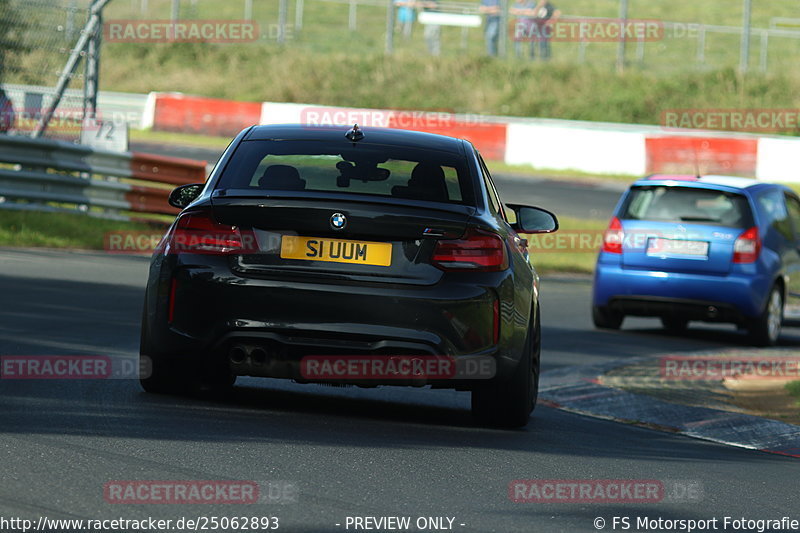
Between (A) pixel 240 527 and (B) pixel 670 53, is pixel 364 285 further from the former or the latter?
(B) pixel 670 53

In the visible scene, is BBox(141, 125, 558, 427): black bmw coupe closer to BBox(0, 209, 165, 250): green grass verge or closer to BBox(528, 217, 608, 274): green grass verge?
BBox(0, 209, 165, 250): green grass verge

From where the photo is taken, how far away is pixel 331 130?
8492 millimetres

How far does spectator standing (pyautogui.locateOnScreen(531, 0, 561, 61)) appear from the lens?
38.7 metres

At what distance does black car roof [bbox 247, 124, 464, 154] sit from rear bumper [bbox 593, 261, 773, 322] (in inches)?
247

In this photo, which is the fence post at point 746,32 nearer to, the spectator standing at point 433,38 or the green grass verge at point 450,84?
the green grass verge at point 450,84

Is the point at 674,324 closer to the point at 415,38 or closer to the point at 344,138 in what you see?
the point at 344,138

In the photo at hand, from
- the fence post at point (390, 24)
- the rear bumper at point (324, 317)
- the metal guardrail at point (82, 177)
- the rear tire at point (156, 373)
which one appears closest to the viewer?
the rear bumper at point (324, 317)

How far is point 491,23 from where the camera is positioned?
40.4m

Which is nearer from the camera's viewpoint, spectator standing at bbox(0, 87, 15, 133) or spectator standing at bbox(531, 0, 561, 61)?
spectator standing at bbox(0, 87, 15, 133)

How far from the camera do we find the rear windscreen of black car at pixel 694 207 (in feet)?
47.6

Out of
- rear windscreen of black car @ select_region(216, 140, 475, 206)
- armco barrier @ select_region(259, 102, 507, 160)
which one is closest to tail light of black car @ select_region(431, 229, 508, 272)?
rear windscreen of black car @ select_region(216, 140, 475, 206)

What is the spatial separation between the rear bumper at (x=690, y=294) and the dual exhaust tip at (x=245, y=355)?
7.72 meters

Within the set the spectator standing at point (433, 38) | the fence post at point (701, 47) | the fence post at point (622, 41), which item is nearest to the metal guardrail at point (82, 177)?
the fence post at point (622, 41)

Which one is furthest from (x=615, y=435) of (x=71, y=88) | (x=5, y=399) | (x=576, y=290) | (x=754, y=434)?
(x=71, y=88)
